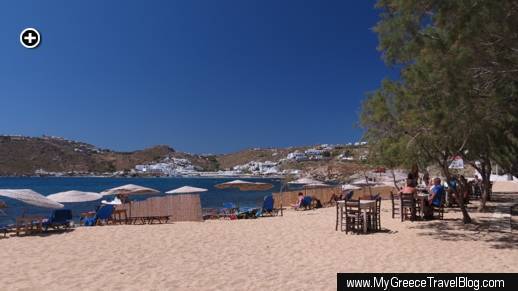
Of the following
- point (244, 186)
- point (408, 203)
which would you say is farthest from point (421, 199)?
point (244, 186)

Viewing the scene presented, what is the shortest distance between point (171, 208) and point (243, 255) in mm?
8314

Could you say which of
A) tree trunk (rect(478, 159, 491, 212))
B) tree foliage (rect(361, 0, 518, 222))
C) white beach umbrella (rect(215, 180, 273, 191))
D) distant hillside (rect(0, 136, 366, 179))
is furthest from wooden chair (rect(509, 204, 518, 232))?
distant hillside (rect(0, 136, 366, 179))

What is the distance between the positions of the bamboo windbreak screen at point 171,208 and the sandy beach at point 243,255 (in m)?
3.05

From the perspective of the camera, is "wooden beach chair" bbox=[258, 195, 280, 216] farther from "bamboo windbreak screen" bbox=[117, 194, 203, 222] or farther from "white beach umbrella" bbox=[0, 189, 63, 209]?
"white beach umbrella" bbox=[0, 189, 63, 209]

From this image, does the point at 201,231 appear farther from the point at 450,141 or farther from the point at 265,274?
the point at 450,141

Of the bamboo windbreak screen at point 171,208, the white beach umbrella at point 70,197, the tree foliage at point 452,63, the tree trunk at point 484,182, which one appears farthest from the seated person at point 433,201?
the white beach umbrella at point 70,197

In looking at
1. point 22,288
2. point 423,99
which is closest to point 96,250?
point 22,288

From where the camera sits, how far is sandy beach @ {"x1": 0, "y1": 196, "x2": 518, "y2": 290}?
716cm

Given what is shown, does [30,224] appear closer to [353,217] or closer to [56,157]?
[353,217]

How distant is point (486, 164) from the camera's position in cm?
1750

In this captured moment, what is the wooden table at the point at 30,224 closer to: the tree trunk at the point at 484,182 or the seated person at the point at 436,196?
the seated person at the point at 436,196

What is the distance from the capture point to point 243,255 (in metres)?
9.38

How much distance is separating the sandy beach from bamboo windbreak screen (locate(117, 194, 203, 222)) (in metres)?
3.05

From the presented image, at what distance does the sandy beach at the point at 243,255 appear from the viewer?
7.16 metres
